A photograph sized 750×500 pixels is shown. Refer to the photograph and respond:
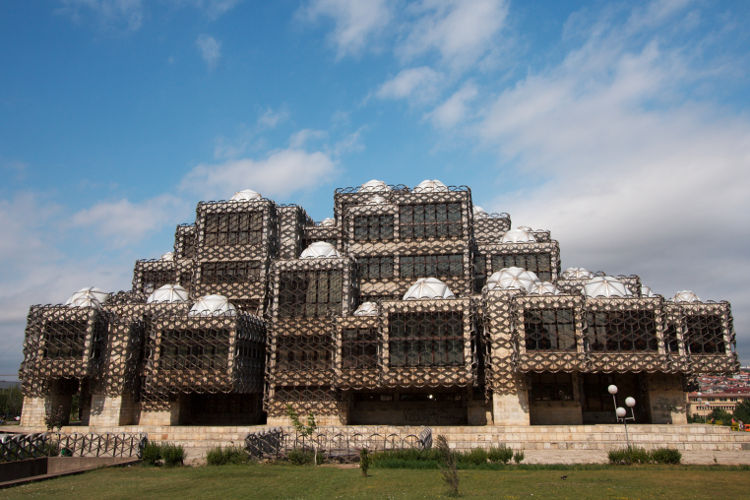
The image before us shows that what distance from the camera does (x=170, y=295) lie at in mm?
58500

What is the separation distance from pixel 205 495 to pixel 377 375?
27.2 meters

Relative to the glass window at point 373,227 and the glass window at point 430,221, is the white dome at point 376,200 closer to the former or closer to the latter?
the glass window at point 373,227

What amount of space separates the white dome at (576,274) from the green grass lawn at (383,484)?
3499 cm

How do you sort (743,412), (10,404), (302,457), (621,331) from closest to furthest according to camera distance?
(302,457)
(621,331)
(743,412)
(10,404)

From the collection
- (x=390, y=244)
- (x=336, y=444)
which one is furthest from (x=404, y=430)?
(x=390, y=244)

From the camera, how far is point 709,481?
25.5 meters

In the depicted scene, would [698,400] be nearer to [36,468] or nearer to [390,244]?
[390,244]

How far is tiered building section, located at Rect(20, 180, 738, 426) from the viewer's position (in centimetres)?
4788

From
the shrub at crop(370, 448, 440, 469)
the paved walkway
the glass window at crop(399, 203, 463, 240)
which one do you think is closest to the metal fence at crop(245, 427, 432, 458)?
the shrub at crop(370, 448, 440, 469)

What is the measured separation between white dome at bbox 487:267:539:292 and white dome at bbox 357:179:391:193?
19.6 m

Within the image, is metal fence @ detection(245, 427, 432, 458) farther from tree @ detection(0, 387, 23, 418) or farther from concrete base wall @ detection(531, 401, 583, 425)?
tree @ detection(0, 387, 23, 418)

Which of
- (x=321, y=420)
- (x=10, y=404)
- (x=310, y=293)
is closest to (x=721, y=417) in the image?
(x=321, y=420)

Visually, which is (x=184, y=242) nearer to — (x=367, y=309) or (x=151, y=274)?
(x=151, y=274)

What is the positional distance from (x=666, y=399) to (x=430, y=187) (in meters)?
32.2
